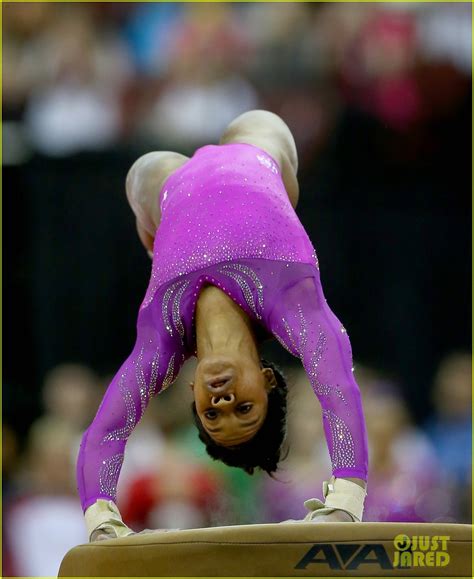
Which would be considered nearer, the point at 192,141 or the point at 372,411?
the point at 372,411

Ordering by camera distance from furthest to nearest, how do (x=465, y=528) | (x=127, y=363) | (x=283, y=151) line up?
(x=283, y=151) → (x=127, y=363) → (x=465, y=528)

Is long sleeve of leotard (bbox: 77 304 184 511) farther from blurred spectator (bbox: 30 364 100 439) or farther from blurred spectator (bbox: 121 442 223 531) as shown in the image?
blurred spectator (bbox: 30 364 100 439)

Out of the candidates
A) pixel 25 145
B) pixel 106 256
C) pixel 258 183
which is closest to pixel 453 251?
pixel 106 256

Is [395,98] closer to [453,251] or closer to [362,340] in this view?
[453,251]

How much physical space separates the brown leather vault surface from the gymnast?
0.26m

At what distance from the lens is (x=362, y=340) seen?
17.5ft

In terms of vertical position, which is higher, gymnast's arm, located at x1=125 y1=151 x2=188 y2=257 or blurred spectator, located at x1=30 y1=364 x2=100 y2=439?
gymnast's arm, located at x1=125 y1=151 x2=188 y2=257

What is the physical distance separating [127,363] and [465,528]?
976mm

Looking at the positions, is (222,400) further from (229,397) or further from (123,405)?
(123,405)

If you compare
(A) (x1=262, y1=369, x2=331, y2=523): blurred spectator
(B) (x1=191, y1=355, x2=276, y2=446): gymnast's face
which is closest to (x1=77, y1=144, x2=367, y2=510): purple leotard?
(B) (x1=191, y1=355, x2=276, y2=446): gymnast's face

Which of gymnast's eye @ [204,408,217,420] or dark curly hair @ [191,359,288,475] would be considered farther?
dark curly hair @ [191,359,288,475]

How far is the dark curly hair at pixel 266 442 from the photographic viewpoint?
2951 mm

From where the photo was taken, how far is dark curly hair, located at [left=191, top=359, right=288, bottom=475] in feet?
9.68

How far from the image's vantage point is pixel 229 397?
2.72 metres
